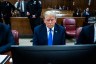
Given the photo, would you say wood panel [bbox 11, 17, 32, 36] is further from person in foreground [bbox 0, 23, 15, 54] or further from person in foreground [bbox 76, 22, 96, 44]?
person in foreground [bbox 76, 22, 96, 44]

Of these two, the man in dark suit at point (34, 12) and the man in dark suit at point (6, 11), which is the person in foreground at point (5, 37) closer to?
the man in dark suit at point (34, 12)

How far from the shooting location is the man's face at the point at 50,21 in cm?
285

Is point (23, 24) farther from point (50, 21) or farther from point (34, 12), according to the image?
point (50, 21)

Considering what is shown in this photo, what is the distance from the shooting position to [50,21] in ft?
→ 9.55

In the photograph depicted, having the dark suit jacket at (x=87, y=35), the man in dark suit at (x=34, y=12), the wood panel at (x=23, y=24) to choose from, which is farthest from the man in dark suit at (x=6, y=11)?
the dark suit jacket at (x=87, y=35)

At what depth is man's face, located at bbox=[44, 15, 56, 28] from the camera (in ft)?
9.36

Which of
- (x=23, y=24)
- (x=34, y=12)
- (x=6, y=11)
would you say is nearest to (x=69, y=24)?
(x=34, y=12)

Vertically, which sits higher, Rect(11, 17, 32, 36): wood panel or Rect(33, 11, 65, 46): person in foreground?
Rect(33, 11, 65, 46): person in foreground

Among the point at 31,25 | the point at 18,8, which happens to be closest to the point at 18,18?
the point at 31,25

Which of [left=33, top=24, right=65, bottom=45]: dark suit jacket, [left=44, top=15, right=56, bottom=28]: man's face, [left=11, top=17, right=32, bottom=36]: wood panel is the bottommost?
[left=11, top=17, right=32, bottom=36]: wood panel

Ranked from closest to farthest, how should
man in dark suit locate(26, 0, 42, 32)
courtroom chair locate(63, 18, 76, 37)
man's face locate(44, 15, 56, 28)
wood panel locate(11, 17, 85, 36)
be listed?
man's face locate(44, 15, 56, 28)
courtroom chair locate(63, 18, 76, 37)
man in dark suit locate(26, 0, 42, 32)
wood panel locate(11, 17, 85, 36)

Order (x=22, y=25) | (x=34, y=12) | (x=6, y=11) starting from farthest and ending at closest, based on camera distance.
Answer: (x=6, y=11) → (x=22, y=25) → (x=34, y=12)

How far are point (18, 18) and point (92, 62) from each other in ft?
21.1

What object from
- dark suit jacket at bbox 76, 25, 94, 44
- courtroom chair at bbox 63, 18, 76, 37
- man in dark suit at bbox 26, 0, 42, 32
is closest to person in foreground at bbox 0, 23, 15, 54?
dark suit jacket at bbox 76, 25, 94, 44
